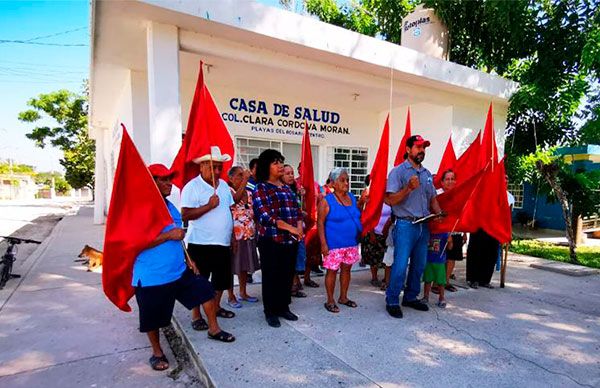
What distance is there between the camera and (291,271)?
349 cm

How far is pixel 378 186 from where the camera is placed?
401 cm

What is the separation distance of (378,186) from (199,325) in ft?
7.65

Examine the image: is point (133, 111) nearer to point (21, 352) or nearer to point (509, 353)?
point (21, 352)

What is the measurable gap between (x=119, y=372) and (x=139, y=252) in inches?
40.4

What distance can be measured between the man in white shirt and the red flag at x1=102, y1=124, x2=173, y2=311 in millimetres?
410

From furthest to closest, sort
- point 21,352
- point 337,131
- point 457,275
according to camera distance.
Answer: point 337,131 < point 457,275 < point 21,352

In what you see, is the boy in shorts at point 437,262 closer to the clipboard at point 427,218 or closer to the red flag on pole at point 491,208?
the red flag on pole at point 491,208

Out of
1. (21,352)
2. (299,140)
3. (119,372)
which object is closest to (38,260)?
(21,352)

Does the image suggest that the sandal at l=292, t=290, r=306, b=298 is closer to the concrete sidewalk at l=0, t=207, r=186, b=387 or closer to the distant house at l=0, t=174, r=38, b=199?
the concrete sidewalk at l=0, t=207, r=186, b=387

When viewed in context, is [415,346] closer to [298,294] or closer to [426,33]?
[298,294]

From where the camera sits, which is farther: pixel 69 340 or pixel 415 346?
pixel 69 340

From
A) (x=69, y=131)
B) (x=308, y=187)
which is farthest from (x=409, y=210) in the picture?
(x=69, y=131)

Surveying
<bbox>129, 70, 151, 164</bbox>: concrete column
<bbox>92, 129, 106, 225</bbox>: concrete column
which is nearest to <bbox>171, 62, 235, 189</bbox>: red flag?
<bbox>129, 70, 151, 164</bbox>: concrete column

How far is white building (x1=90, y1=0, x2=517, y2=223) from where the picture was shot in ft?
15.5
